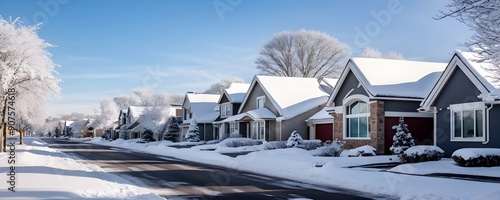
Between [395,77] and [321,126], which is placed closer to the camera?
[395,77]

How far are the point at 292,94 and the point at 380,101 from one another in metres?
16.3

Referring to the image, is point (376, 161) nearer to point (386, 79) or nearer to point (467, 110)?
point (467, 110)

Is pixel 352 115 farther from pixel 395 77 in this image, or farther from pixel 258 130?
pixel 258 130

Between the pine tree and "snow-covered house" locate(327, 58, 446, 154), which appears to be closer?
"snow-covered house" locate(327, 58, 446, 154)

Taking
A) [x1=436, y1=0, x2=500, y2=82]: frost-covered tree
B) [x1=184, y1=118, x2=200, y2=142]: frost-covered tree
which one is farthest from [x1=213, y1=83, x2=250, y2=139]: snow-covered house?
[x1=436, y1=0, x2=500, y2=82]: frost-covered tree

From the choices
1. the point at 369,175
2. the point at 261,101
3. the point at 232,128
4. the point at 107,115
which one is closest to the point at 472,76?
the point at 369,175

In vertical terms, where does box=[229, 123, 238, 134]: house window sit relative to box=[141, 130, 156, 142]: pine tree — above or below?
above

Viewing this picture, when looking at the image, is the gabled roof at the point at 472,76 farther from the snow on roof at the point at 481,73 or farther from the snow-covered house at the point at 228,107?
the snow-covered house at the point at 228,107

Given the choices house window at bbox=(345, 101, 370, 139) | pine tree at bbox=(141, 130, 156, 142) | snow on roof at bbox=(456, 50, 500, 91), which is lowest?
pine tree at bbox=(141, 130, 156, 142)

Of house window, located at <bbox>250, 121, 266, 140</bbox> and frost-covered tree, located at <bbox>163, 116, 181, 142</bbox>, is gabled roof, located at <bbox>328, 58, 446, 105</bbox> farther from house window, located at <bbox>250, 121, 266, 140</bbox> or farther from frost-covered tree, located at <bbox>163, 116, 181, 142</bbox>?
frost-covered tree, located at <bbox>163, 116, 181, 142</bbox>

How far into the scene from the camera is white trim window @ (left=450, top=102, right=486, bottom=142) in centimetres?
2245

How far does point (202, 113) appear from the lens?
6162 centimetres

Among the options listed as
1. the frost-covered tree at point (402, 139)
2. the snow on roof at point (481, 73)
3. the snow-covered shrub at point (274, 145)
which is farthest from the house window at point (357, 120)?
the snow on roof at point (481, 73)

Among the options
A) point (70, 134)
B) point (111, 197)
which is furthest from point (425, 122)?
point (70, 134)
